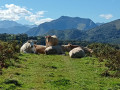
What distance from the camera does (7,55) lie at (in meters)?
23.2

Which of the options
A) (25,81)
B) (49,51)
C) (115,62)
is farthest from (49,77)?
(49,51)

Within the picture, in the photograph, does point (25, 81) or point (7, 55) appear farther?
point (7, 55)

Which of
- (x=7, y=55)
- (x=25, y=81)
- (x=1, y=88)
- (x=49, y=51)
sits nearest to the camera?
(x=1, y=88)

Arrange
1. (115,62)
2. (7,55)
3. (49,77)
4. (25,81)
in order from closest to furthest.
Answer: (25,81) < (49,77) < (115,62) < (7,55)

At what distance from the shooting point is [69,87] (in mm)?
13930

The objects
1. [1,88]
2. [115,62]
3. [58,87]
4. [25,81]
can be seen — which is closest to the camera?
[1,88]

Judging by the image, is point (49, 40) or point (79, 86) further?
point (49, 40)

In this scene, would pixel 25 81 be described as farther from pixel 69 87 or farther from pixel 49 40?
pixel 49 40

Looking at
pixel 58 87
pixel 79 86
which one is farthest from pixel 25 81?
pixel 79 86

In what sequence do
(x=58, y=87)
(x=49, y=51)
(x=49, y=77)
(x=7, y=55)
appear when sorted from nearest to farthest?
(x=58, y=87) < (x=49, y=77) < (x=7, y=55) < (x=49, y=51)

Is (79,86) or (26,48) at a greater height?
(26,48)

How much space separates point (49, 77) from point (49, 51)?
19.6m

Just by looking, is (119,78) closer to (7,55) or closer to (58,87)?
(58,87)

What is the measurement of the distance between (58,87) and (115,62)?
31.3 feet
